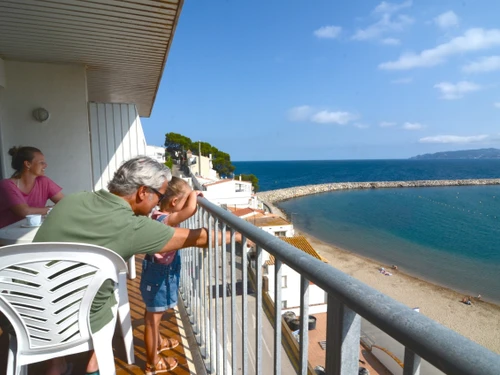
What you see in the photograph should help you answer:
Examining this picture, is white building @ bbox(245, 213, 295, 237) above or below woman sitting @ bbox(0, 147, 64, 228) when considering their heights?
below

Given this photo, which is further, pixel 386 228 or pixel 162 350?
pixel 386 228

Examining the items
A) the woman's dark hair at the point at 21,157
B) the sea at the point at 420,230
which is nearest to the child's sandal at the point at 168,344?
the woman's dark hair at the point at 21,157

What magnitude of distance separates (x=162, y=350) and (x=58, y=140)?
355 centimetres

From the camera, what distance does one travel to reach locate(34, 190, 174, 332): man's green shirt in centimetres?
135

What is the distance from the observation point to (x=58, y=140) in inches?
175

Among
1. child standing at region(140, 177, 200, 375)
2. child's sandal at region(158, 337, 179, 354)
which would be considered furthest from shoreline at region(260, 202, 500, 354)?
child standing at region(140, 177, 200, 375)

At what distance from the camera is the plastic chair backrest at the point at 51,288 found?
118cm

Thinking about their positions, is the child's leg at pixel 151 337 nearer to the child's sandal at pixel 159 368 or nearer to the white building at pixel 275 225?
the child's sandal at pixel 159 368

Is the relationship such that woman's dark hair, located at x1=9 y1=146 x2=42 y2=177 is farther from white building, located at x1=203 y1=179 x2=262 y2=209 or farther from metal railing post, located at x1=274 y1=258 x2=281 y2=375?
white building, located at x1=203 y1=179 x2=262 y2=209

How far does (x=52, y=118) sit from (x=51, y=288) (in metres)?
3.95

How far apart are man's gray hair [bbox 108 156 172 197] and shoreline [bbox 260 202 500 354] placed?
14.3 meters

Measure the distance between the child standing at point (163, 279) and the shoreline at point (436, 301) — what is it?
13.7 metres

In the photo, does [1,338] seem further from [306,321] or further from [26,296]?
[306,321]

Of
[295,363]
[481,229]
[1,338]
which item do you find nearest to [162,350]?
[1,338]
